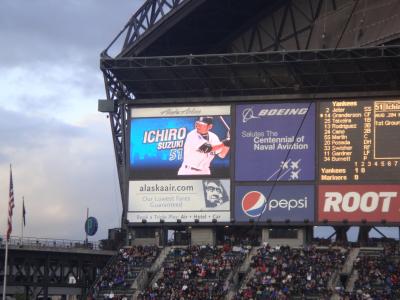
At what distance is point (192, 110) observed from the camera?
54688 mm

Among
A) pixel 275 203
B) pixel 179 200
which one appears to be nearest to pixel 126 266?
pixel 179 200

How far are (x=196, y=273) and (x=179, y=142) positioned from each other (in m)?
7.77

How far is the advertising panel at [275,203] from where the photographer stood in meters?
51.9

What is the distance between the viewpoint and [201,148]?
5391 centimetres

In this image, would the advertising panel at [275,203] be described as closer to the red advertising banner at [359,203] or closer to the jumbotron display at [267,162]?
the jumbotron display at [267,162]

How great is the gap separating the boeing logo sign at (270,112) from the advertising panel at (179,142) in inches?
38.8

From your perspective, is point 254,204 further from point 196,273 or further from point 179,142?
point 179,142

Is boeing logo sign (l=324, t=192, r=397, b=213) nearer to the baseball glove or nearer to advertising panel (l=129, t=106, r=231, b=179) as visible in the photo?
advertising panel (l=129, t=106, r=231, b=179)

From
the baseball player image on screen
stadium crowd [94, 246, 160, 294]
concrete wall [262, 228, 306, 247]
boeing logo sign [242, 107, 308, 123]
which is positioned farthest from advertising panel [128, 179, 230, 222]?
boeing logo sign [242, 107, 308, 123]

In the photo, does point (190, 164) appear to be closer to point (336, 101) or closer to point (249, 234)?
point (249, 234)

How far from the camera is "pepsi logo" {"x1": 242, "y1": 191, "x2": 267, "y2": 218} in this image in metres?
52.4

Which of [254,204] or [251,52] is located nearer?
[254,204]

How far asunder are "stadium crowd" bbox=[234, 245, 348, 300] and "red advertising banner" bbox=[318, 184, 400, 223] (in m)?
1.98

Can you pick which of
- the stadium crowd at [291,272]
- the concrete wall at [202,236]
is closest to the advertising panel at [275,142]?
the concrete wall at [202,236]
